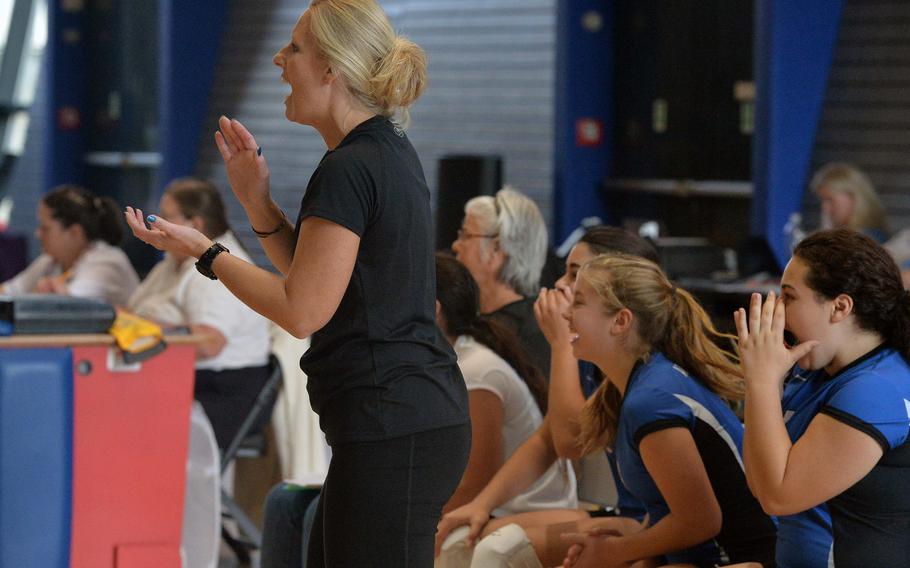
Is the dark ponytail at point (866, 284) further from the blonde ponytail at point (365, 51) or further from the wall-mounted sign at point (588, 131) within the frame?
the wall-mounted sign at point (588, 131)

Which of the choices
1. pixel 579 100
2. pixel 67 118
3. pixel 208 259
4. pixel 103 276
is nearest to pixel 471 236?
pixel 208 259

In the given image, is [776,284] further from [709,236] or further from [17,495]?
[17,495]

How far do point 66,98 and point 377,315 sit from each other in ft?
31.7

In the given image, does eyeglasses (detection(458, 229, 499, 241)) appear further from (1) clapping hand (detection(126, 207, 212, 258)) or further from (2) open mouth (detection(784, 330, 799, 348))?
(1) clapping hand (detection(126, 207, 212, 258))

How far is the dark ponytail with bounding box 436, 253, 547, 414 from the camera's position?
3.21 metres

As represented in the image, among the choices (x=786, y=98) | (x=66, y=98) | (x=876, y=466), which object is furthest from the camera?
(x=66, y=98)

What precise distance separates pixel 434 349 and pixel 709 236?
532cm

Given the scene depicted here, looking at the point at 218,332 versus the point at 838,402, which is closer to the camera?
the point at 838,402

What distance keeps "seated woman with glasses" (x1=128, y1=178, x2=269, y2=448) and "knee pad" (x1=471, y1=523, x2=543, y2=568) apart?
160cm

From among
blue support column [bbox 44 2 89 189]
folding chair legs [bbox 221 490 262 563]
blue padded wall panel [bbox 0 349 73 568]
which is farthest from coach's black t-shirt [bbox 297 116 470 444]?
blue support column [bbox 44 2 89 189]

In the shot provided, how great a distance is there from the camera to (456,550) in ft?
9.98

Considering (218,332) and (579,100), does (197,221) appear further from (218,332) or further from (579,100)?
(579,100)

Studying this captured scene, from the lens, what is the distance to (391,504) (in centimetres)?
200

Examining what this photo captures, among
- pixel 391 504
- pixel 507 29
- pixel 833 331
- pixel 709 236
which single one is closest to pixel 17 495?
pixel 391 504
